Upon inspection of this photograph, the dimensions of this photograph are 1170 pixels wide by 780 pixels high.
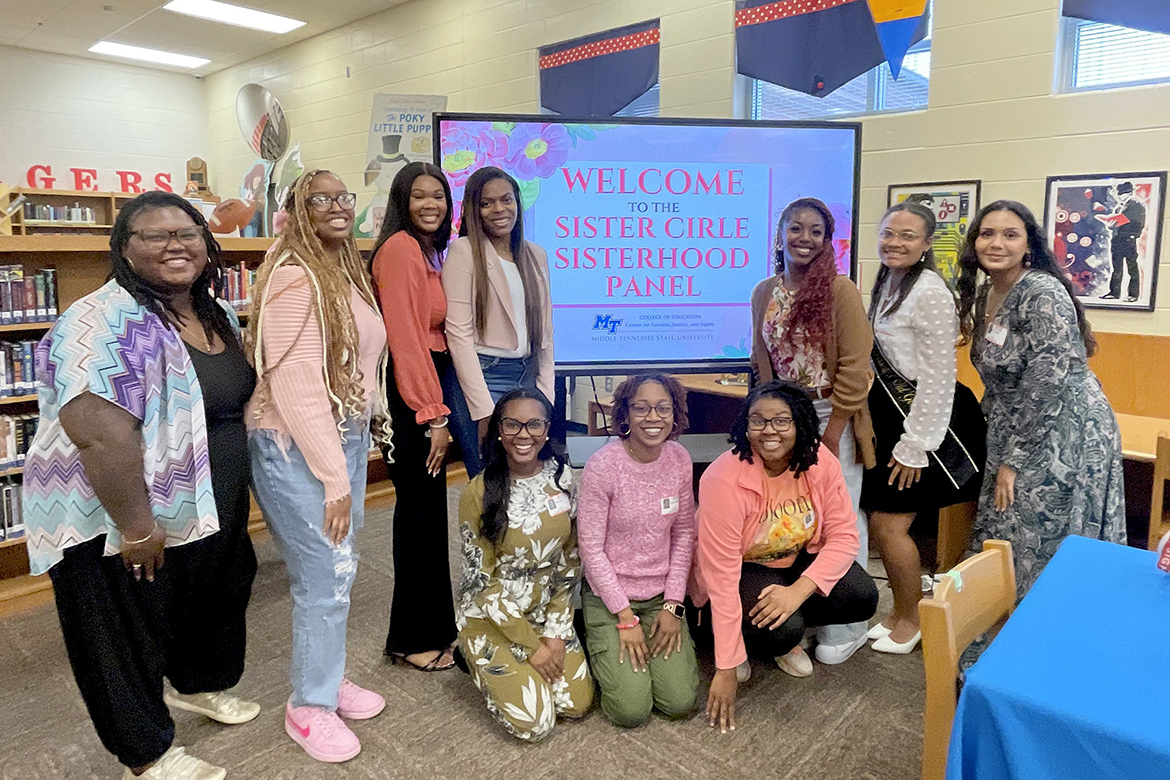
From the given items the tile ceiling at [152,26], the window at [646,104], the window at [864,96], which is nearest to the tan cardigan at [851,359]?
the window at [864,96]

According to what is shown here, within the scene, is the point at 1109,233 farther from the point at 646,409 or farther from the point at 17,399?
the point at 17,399

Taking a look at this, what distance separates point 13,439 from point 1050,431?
133 inches

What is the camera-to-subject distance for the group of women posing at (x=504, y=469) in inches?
62.6

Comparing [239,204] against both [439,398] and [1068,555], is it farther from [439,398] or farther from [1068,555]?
[1068,555]

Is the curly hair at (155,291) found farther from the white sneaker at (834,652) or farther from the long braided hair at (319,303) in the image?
the white sneaker at (834,652)

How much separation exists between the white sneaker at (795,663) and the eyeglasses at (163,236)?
74.5 inches

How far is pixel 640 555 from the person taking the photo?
214cm

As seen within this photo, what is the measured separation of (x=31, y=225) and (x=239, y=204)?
4044 mm

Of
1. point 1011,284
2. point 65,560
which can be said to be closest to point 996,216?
point 1011,284

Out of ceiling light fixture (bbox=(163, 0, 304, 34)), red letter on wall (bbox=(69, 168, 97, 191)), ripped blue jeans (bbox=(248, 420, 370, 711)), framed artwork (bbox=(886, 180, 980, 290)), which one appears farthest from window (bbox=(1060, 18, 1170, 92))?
red letter on wall (bbox=(69, 168, 97, 191))

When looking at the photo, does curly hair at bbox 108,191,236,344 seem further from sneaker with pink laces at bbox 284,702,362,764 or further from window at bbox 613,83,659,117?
window at bbox 613,83,659,117

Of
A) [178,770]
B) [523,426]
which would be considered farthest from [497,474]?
[178,770]

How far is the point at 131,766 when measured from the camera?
166 cm

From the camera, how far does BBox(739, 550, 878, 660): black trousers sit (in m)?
2.09
